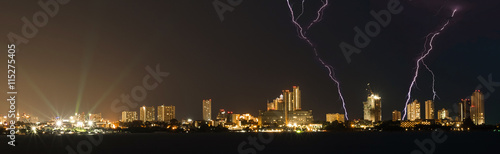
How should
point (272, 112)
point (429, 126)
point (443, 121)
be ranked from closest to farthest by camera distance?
point (429, 126)
point (443, 121)
point (272, 112)

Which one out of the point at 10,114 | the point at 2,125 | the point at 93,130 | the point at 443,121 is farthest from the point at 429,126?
the point at 10,114

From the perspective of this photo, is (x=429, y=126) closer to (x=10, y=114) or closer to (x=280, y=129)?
(x=280, y=129)

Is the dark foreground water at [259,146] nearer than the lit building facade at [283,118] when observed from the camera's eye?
Yes

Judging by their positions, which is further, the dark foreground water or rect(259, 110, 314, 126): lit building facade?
rect(259, 110, 314, 126): lit building facade

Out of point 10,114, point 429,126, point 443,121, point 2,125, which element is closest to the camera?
point 10,114

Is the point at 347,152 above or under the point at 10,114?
under

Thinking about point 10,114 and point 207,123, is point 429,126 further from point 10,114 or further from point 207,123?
point 10,114

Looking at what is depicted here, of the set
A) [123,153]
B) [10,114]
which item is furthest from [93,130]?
[10,114]

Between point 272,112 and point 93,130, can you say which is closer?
point 93,130

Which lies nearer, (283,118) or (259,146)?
(259,146)
